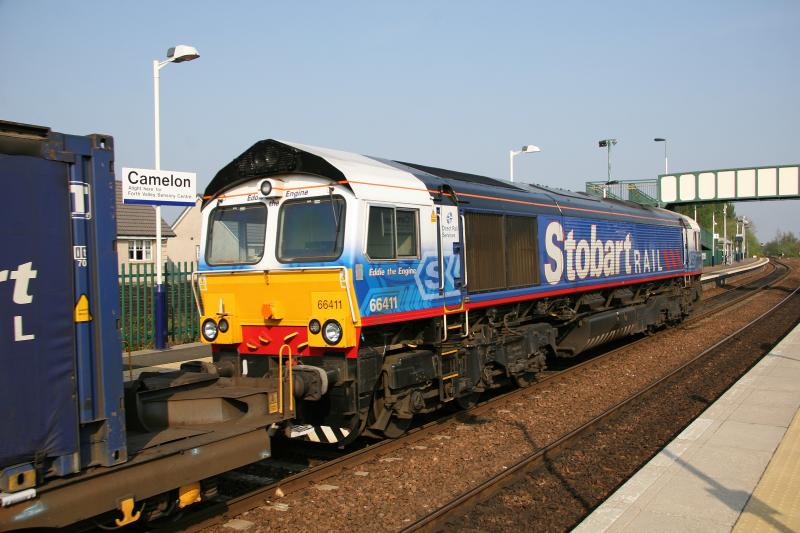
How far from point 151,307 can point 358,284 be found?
1029 centimetres

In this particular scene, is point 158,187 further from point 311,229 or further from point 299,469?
point 299,469

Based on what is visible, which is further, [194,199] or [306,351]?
[194,199]

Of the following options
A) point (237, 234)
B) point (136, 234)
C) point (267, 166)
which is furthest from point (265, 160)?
point (136, 234)

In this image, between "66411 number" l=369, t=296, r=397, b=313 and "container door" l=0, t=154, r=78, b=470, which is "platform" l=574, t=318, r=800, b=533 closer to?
"66411 number" l=369, t=296, r=397, b=313

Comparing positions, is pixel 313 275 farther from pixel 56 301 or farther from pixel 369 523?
pixel 56 301

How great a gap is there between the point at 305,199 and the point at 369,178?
0.77 metres

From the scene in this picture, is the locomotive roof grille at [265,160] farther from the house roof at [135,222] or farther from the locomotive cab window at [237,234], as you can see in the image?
the house roof at [135,222]

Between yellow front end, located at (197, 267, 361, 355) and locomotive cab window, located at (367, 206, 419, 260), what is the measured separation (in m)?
0.63

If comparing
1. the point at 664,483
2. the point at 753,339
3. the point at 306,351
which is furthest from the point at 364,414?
→ the point at 753,339

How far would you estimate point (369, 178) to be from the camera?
7.25 m

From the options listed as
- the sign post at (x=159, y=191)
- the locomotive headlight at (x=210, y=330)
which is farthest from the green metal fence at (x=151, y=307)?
the locomotive headlight at (x=210, y=330)

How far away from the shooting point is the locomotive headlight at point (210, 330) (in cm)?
777

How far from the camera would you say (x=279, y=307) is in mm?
7266

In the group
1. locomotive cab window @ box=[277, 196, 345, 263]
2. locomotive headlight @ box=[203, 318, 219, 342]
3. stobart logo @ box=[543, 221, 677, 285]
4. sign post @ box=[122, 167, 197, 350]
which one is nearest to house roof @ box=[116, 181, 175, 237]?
sign post @ box=[122, 167, 197, 350]
